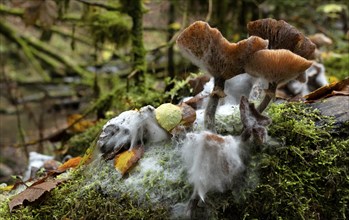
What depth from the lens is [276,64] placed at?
56.1 inches

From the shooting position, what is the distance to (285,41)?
162cm

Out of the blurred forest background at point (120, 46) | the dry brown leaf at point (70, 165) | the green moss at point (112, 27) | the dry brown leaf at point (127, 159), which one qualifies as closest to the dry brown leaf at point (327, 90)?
the blurred forest background at point (120, 46)

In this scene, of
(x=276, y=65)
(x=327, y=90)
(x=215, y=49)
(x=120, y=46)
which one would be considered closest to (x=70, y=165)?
(x=215, y=49)

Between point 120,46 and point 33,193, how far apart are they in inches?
98.3

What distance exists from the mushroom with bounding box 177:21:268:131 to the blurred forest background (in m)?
0.75

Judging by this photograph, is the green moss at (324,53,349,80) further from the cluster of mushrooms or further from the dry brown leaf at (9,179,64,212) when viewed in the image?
the dry brown leaf at (9,179,64,212)

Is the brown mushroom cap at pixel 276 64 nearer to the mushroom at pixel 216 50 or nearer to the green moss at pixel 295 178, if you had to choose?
the mushroom at pixel 216 50

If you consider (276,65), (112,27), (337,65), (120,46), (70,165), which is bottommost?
(337,65)

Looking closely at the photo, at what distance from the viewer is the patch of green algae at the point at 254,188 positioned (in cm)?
149

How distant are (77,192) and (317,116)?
3.35 ft

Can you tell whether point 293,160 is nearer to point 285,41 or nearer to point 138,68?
point 285,41

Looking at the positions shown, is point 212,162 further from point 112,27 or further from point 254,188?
point 112,27

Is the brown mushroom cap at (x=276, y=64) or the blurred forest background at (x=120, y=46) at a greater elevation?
the brown mushroom cap at (x=276, y=64)

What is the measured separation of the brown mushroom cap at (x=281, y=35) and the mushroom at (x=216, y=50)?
0.19 m
